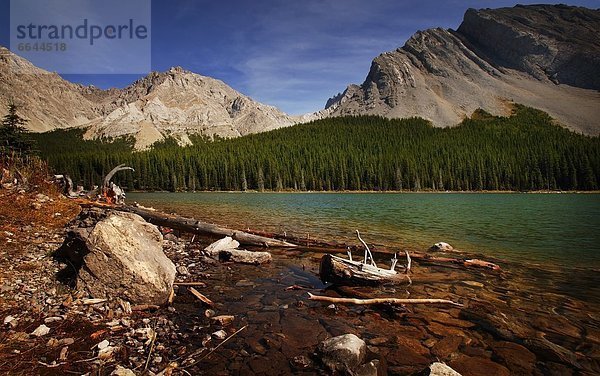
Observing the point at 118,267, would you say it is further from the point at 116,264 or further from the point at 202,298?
the point at 202,298

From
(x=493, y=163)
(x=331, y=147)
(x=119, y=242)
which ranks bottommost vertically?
(x=119, y=242)

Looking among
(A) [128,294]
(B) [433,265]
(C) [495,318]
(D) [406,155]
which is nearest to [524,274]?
(B) [433,265]

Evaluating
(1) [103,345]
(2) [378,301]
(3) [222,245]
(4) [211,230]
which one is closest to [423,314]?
(2) [378,301]

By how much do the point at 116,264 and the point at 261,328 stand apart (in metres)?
4.26

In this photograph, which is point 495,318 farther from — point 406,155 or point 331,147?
point 331,147

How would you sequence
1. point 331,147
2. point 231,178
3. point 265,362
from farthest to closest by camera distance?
point 331,147, point 231,178, point 265,362

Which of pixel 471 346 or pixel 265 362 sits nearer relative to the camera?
pixel 265 362

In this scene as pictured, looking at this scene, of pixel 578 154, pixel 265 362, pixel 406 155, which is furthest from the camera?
pixel 406 155

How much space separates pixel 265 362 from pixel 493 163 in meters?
160

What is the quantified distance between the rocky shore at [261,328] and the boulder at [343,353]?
Result: 2 cm

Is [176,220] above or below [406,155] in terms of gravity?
below

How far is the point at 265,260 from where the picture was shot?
15188 millimetres

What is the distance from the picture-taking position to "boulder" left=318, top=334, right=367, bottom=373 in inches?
257

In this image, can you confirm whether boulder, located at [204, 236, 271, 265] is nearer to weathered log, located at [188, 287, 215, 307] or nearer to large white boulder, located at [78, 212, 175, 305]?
weathered log, located at [188, 287, 215, 307]
